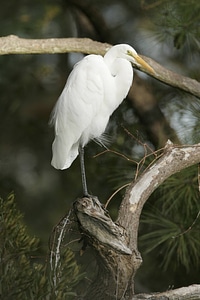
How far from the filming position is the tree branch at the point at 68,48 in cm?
156

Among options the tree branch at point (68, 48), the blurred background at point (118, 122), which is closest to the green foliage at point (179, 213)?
the blurred background at point (118, 122)

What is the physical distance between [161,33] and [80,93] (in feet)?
1.90

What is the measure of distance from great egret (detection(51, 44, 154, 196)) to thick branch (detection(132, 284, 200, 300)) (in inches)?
10.3

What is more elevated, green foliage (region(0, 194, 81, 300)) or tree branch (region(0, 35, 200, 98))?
tree branch (region(0, 35, 200, 98))

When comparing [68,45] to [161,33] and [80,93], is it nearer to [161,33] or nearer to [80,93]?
[80,93]

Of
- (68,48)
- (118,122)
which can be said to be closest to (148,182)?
(68,48)

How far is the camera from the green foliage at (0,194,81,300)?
3.91ft

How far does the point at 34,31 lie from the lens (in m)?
2.17

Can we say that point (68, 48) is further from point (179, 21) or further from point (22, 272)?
point (22, 272)

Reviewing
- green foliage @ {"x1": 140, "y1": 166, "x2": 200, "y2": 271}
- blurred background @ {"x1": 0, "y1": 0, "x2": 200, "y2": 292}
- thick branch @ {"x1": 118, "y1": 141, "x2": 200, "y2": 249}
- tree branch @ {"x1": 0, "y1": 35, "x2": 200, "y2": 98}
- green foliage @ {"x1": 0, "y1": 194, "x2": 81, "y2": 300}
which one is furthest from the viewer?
blurred background @ {"x1": 0, "y1": 0, "x2": 200, "y2": 292}

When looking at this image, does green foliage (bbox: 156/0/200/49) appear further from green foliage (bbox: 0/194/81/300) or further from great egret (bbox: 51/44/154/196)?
green foliage (bbox: 0/194/81/300)

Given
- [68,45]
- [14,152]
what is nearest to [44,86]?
[14,152]

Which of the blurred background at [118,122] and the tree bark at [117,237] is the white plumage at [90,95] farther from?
the blurred background at [118,122]

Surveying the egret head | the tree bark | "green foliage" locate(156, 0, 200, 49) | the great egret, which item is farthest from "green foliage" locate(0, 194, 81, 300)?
"green foliage" locate(156, 0, 200, 49)
